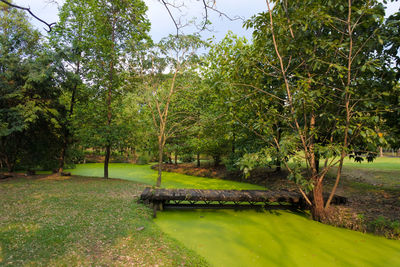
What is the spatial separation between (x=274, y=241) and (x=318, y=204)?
173 centimetres

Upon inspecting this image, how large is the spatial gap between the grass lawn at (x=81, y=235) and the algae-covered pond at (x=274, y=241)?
0.46 metres

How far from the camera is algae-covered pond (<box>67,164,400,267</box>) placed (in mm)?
3023

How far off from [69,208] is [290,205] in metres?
5.64

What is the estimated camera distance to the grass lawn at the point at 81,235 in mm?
2666

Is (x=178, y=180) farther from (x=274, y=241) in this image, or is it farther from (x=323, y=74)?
(x=323, y=74)

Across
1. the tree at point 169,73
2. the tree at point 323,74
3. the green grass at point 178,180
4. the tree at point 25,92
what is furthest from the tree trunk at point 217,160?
the tree at point 25,92

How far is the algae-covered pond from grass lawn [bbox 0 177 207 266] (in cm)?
46

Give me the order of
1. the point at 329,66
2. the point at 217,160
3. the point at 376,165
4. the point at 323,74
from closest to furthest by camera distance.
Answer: the point at 329,66, the point at 323,74, the point at 376,165, the point at 217,160

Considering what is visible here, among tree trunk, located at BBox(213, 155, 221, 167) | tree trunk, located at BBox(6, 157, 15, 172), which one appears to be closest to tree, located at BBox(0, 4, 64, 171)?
tree trunk, located at BBox(6, 157, 15, 172)

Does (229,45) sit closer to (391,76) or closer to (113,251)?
(391,76)

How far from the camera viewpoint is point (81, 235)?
3271 mm

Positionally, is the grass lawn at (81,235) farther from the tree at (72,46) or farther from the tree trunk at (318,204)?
the tree at (72,46)

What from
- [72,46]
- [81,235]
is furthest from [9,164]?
[81,235]

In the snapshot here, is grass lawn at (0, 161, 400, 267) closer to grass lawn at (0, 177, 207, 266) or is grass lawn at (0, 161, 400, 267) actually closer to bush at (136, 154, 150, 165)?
grass lawn at (0, 177, 207, 266)
